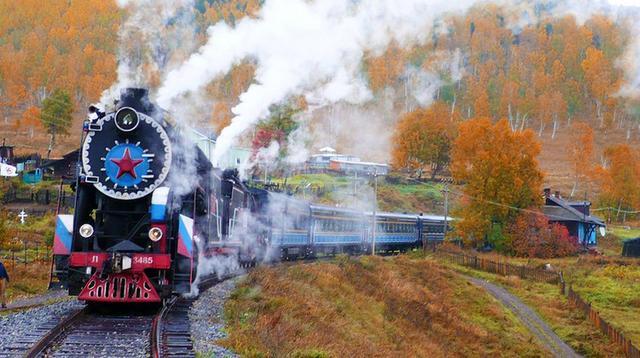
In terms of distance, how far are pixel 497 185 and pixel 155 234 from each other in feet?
145

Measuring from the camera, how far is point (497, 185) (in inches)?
2222

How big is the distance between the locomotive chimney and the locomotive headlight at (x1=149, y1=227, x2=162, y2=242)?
2653 mm

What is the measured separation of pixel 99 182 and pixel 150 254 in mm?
2031

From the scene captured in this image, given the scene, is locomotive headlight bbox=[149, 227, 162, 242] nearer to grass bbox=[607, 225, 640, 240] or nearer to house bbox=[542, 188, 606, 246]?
house bbox=[542, 188, 606, 246]

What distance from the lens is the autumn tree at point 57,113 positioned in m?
83.4

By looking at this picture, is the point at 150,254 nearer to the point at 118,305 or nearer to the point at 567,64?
the point at 118,305

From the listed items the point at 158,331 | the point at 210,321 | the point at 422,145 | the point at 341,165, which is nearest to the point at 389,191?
the point at 341,165

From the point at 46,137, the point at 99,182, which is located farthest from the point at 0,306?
the point at 46,137

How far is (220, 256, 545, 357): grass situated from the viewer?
1537 cm

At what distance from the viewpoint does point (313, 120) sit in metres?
136

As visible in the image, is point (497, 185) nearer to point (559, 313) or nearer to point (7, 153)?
point (559, 313)

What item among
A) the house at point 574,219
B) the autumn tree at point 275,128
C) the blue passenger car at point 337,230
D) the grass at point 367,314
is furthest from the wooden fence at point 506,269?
the autumn tree at point 275,128

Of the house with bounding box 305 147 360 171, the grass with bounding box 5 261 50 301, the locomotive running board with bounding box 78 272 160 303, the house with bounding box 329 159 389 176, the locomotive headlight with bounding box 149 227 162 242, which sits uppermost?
the house with bounding box 305 147 360 171

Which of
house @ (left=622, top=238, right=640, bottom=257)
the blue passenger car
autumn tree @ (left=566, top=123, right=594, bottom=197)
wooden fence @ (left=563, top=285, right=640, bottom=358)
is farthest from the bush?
autumn tree @ (left=566, top=123, right=594, bottom=197)
